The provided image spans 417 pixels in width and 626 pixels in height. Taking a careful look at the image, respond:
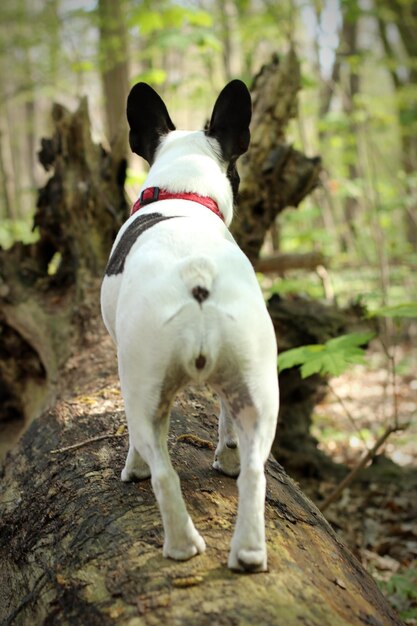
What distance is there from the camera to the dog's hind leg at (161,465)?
2240mm

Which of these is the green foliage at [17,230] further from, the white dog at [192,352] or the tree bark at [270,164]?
the white dog at [192,352]

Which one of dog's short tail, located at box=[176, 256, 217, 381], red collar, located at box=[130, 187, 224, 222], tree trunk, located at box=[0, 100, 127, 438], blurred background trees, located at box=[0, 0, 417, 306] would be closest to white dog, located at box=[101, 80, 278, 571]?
dog's short tail, located at box=[176, 256, 217, 381]

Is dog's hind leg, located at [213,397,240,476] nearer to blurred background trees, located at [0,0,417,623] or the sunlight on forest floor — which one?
blurred background trees, located at [0,0,417,623]

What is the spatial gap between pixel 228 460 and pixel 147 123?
1961 mm

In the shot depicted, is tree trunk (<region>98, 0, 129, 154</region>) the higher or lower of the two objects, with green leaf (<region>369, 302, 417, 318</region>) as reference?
higher

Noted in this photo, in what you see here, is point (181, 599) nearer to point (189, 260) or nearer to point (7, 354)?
point (189, 260)

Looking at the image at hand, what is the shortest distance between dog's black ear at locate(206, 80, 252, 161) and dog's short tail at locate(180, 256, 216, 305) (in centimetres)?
134

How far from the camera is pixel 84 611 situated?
218 cm

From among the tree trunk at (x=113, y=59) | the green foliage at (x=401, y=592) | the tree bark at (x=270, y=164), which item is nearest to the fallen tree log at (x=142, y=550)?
the green foliage at (x=401, y=592)

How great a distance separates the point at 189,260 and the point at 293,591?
1.26 metres

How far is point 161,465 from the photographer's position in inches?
88.5

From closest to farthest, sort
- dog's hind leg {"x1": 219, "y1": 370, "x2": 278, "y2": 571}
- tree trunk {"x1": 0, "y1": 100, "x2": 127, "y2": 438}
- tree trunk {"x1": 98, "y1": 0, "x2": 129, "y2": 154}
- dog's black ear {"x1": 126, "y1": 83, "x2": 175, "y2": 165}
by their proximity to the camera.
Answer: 1. dog's hind leg {"x1": 219, "y1": 370, "x2": 278, "y2": 571}
2. dog's black ear {"x1": 126, "y1": 83, "x2": 175, "y2": 165}
3. tree trunk {"x1": 0, "y1": 100, "x2": 127, "y2": 438}
4. tree trunk {"x1": 98, "y1": 0, "x2": 129, "y2": 154}

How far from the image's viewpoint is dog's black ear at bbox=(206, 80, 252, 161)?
3.29 meters

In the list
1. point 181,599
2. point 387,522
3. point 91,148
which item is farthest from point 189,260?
point 91,148
